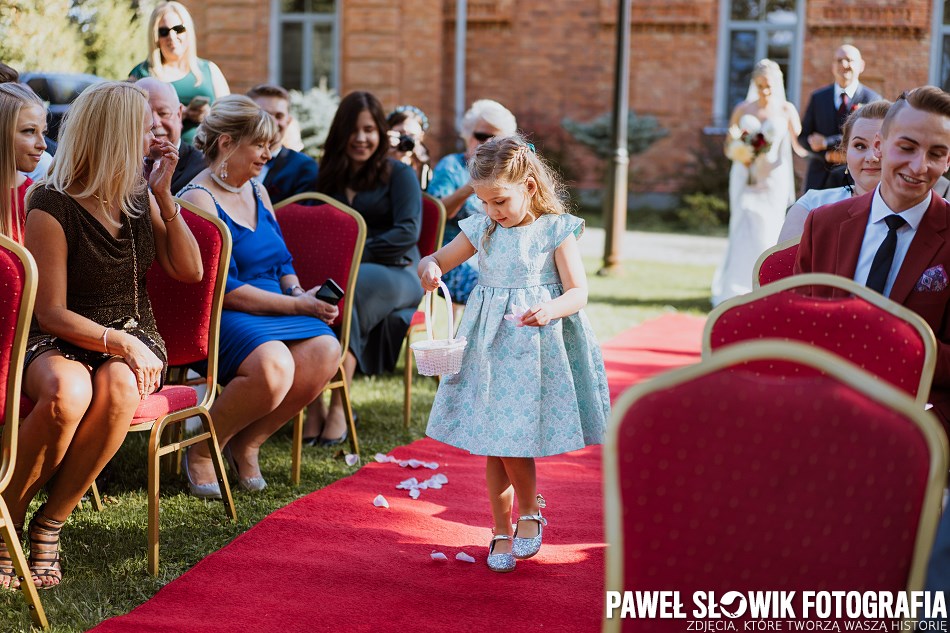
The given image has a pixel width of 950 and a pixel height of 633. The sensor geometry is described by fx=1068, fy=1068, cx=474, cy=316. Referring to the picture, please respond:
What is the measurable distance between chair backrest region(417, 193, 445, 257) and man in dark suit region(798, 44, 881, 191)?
11.5 ft

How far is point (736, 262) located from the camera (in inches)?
356

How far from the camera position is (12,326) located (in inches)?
114

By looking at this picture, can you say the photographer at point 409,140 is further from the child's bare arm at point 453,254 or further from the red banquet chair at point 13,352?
the red banquet chair at point 13,352

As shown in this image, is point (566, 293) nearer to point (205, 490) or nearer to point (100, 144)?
point (100, 144)

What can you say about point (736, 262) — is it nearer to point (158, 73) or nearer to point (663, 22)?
point (158, 73)

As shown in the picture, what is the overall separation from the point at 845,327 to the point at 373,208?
343 cm

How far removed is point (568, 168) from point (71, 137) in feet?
46.2

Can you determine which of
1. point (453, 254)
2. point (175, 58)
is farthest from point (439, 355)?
point (175, 58)

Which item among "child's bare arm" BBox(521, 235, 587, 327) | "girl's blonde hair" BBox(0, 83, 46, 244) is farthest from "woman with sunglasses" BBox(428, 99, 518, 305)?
"girl's blonde hair" BBox(0, 83, 46, 244)

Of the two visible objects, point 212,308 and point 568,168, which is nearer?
point 212,308

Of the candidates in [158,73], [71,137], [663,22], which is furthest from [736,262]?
[663,22]

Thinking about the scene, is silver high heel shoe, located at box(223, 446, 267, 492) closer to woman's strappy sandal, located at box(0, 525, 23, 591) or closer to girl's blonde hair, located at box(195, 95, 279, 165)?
woman's strappy sandal, located at box(0, 525, 23, 591)

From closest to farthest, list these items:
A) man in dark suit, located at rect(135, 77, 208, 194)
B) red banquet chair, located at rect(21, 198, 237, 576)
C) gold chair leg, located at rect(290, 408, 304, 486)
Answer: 1. red banquet chair, located at rect(21, 198, 237, 576)
2. gold chair leg, located at rect(290, 408, 304, 486)
3. man in dark suit, located at rect(135, 77, 208, 194)

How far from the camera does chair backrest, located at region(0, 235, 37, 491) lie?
2875mm
